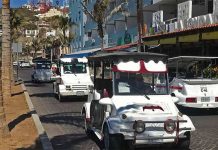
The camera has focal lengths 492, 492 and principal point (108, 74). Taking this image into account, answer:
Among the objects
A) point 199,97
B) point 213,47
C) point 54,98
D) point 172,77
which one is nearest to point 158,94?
point 199,97

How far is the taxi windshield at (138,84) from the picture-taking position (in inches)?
393

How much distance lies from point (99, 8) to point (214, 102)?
1175 inches

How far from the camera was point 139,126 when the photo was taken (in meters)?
9.09

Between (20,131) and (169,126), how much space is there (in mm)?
4769

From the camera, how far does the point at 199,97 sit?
1598 centimetres

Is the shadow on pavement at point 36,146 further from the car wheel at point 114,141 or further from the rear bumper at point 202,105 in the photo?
the rear bumper at point 202,105

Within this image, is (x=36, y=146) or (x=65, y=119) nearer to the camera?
(x=36, y=146)

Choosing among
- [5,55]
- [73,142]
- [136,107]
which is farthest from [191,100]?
[5,55]

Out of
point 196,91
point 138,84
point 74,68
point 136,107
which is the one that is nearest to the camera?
point 136,107

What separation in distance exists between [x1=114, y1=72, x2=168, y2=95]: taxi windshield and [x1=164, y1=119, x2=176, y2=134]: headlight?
107 cm

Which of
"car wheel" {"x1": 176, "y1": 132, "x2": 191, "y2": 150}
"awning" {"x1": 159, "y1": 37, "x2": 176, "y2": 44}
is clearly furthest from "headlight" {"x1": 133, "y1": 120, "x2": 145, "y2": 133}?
A: "awning" {"x1": 159, "y1": 37, "x2": 176, "y2": 44}

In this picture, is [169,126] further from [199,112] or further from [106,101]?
[199,112]

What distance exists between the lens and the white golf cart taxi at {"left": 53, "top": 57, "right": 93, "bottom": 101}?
73.6 ft

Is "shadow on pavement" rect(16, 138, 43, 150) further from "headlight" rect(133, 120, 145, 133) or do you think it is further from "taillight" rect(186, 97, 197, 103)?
"taillight" rect(186, 97, 197, 103)
